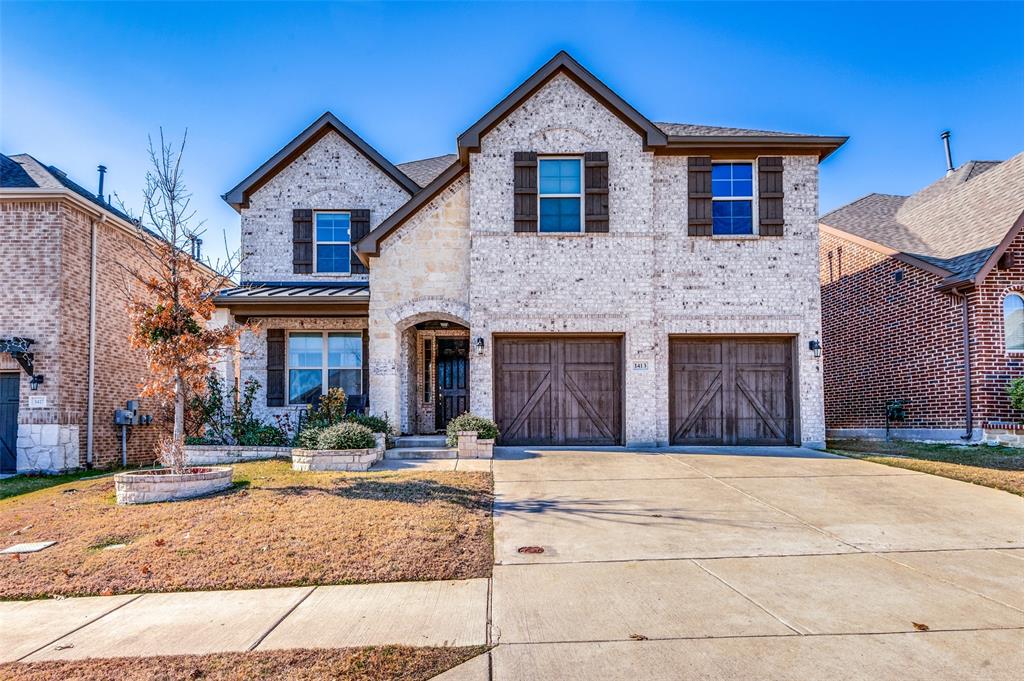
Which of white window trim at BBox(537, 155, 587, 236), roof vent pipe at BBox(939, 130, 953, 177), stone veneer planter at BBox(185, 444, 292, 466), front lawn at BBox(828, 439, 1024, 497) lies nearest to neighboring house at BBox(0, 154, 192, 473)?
stone veneer planter at BBox(185, 444, 292, 466)

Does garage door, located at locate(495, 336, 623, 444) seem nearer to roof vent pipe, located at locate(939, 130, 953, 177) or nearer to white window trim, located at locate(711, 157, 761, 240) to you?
white window trim, located at locate(711, 157, 761, 240)

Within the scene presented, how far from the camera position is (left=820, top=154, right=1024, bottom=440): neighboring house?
12789mm

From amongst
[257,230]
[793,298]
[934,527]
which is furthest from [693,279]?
[257,230]

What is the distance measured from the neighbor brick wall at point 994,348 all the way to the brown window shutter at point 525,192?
9.10 meters

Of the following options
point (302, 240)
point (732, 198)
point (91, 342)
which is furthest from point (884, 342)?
point (91, 342)

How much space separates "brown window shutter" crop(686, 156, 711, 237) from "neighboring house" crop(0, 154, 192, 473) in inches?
467

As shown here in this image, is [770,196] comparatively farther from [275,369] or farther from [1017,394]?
[275,369]

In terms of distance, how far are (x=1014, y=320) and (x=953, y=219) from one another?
399 centimetres

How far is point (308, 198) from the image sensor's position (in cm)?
1587

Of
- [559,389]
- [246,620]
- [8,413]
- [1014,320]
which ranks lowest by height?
[246,620]

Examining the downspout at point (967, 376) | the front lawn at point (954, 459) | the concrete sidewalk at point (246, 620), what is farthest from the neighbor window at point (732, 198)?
the concrete sidewalk at point (246, 620)

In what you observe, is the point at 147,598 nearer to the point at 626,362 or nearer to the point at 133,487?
the point at 133,487

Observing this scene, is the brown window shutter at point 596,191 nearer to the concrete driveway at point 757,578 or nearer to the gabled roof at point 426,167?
the gabled roof at point 426,167

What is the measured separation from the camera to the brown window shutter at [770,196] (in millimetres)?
13500
